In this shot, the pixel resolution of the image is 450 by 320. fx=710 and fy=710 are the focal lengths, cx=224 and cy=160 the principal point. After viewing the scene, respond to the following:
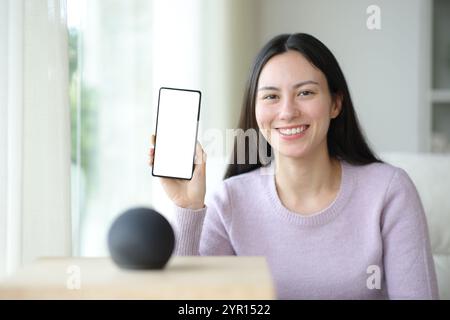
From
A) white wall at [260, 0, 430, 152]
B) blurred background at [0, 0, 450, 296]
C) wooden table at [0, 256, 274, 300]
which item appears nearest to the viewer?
wooden table at [0, 256, 274, 300]

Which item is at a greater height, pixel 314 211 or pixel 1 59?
pixel 1 59

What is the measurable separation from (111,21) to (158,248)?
7.13ft

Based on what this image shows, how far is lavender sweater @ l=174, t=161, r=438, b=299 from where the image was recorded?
4.31ft

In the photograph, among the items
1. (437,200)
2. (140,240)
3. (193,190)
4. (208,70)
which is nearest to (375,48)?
(208,70)

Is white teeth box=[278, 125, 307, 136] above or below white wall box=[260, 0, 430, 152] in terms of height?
below

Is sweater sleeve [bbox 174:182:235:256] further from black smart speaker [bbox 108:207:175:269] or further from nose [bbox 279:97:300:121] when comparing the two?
black smart speaker [bbox 108:207:175:269]

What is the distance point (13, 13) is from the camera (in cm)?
131

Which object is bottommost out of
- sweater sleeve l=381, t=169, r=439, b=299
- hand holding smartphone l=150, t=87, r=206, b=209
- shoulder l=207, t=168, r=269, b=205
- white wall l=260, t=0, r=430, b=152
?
sweater sleeve l=381, t=169, r=439, b=299

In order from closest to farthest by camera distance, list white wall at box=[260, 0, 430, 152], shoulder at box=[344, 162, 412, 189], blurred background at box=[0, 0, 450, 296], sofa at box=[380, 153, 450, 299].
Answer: shoulder at box=[344, 162, 412, 189] < sofa at box=[380, 153, 450, 299] < blurred background at box=[0, 0, 450, 296] < white wall at box=[260, 0, 430, 152]

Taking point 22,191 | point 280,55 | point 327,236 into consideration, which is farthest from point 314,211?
point 22,191

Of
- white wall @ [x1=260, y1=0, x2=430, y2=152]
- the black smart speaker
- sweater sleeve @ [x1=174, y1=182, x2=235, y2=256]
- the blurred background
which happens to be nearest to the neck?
sweater sleeve @ [x1=174, y1=182, x2=235, y2=256]

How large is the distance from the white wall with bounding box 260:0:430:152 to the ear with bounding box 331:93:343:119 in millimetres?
1687
